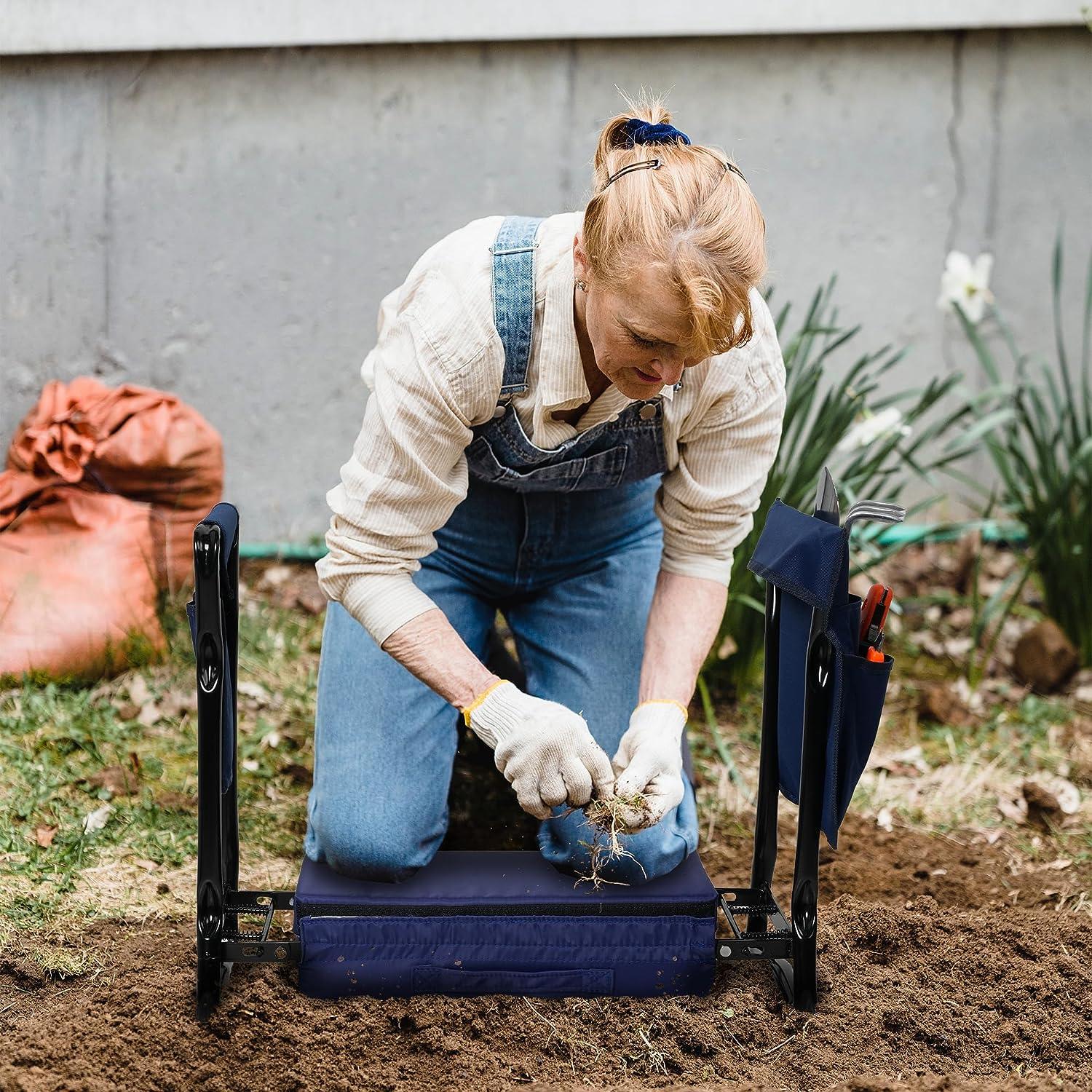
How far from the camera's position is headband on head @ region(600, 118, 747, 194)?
1.46 metres

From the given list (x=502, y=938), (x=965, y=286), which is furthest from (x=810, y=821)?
(x=965, y=286)

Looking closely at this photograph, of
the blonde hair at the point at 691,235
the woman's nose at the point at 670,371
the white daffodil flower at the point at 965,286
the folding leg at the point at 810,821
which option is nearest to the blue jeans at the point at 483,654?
the folding leg at the point at 810,821

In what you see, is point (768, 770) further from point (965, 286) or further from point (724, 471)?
point (965, 286)

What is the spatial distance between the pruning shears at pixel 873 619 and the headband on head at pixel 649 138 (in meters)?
0.54

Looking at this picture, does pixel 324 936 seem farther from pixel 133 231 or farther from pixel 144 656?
pixel 133 231

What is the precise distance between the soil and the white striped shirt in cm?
53

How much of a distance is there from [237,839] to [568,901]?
1.57 ft

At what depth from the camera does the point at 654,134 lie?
1.51 metres

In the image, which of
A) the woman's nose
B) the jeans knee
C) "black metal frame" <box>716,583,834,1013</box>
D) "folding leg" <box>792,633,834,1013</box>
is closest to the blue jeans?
the jeans knee

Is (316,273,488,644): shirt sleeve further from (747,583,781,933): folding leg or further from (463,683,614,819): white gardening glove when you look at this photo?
(747,583,781,933): folding leg

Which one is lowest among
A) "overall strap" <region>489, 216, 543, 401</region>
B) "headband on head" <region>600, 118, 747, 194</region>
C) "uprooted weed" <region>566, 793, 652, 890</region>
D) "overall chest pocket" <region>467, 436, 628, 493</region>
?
"uprooted weed" <region>566, 793, 652, 890</region>

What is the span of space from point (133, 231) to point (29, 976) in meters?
1.92

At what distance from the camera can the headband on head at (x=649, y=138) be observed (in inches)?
57.3

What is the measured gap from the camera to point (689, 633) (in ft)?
5.99
